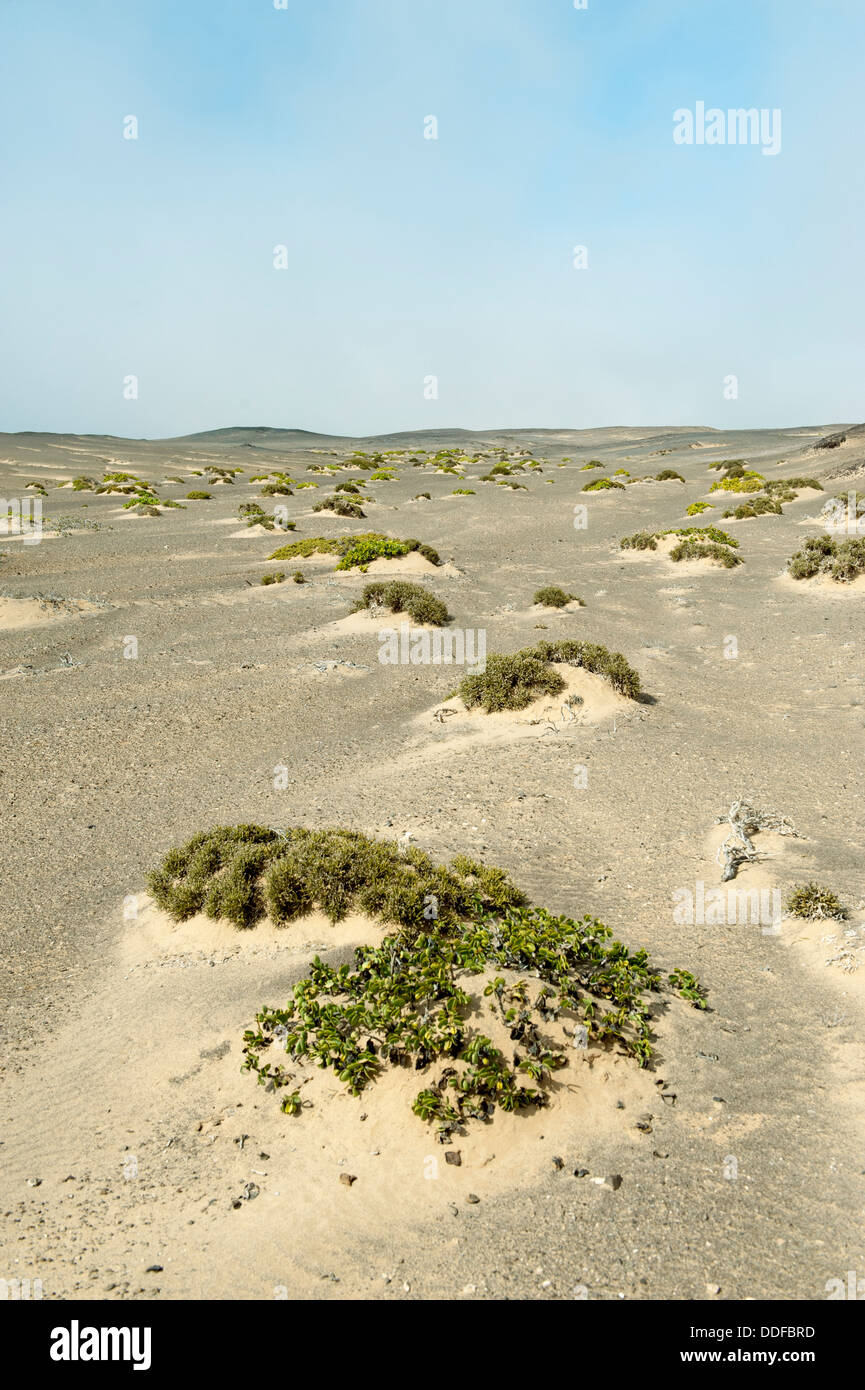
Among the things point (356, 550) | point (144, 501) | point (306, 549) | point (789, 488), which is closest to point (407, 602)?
point (356, 550)

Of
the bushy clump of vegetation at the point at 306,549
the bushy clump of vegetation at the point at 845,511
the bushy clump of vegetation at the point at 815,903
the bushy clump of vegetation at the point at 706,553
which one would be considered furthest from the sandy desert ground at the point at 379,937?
the bushy clump of vegetation at the point at 845,511

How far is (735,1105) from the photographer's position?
18.2 ft

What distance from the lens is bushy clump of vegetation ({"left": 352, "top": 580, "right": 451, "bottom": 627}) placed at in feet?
65.5

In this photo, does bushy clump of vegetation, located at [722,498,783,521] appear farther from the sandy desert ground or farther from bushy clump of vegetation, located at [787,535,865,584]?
the sandy desert ground

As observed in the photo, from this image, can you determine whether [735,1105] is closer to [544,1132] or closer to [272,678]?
[544,1132]

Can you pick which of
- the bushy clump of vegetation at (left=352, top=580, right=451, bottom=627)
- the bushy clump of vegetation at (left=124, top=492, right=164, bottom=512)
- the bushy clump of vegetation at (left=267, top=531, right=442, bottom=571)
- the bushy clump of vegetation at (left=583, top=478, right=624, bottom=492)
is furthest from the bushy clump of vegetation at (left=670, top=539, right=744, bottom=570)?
the bushy clump of vegetation at (left=124, top=492, right=164, bottom=512)

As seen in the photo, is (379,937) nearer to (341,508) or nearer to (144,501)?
(341,508)

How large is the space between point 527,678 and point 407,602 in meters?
7.34

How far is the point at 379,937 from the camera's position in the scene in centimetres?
728

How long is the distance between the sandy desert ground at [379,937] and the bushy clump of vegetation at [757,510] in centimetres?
1354
